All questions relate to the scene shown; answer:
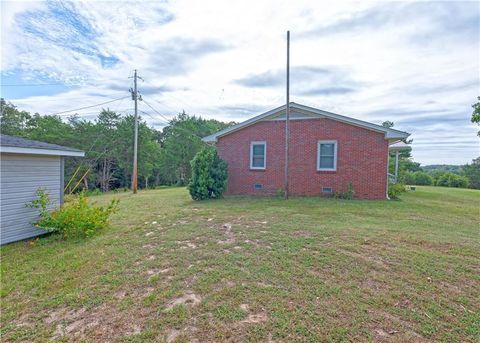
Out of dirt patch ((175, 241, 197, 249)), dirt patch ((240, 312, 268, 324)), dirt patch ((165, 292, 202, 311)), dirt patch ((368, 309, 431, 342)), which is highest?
dirt patch ((368, 309, 431, 342))

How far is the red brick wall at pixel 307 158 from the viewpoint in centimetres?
969

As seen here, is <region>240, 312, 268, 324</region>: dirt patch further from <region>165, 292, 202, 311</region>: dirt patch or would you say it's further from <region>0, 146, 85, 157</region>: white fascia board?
<region>0, 146, 85, 157</region>: white fascia board

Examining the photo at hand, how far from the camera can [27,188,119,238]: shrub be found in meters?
5.19

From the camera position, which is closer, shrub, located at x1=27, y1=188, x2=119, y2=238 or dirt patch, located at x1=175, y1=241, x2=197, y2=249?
dirt patch, located at x1=175, y1=241, x2=197, y2=249

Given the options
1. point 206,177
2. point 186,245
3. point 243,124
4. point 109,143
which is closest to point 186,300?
point 186,245

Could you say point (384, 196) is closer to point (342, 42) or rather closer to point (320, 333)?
point (342, 42)

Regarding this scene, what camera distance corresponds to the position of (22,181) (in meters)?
5.27

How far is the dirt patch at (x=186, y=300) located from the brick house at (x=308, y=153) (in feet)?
27.8

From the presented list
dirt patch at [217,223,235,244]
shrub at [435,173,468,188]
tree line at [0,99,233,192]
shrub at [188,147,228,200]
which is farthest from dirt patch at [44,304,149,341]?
shrub at [435,173,468,188]

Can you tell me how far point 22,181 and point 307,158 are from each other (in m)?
9.22

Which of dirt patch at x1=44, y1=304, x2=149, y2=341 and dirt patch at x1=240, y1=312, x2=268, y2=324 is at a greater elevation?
dirt patch at x1=240, y1=312, x2=268, y2=324

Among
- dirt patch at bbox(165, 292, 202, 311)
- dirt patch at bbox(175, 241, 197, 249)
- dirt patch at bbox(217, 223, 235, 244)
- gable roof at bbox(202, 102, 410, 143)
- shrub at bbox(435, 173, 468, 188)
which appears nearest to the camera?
dirt patch at bbox(165, 292, 202, 311)

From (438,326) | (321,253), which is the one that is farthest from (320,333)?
(321,253)

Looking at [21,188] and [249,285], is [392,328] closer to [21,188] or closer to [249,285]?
[249,285]
